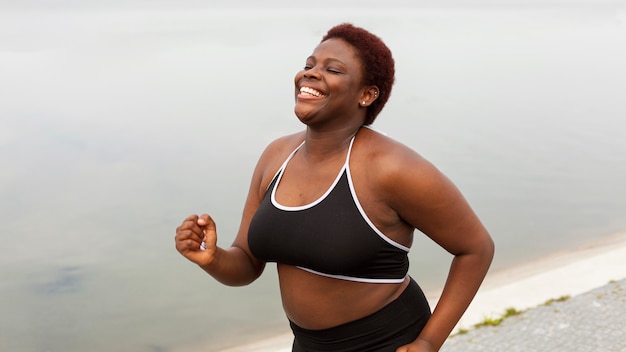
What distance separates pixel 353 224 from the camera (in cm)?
280

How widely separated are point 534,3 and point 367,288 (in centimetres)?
5277

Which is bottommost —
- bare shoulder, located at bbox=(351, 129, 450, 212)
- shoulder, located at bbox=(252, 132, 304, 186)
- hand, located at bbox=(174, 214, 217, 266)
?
hand, located at bbox=(174, 214, 217, 266)

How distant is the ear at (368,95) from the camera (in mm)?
2949

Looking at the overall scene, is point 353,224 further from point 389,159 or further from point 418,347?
point 418,347

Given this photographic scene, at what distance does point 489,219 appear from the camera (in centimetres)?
1129

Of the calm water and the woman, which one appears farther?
the calm water

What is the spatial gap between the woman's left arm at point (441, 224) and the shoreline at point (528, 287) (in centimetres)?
438

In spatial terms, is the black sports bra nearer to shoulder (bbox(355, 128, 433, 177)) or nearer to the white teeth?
shoulder (bbox(355, 128, 433, 177))

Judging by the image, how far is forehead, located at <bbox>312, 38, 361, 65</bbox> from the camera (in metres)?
2.90

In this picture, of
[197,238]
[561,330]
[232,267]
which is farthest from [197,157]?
[197,238]

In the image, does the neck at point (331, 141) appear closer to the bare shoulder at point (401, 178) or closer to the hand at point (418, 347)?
the bare shoulder at point (401, 178)

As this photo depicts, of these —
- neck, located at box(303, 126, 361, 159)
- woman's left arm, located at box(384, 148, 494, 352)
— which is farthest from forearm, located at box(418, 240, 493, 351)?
neck, located at box(303, 126, 361, 159)

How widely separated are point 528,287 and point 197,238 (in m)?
6.14

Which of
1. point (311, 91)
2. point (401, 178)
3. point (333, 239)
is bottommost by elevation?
point (333, 239)
